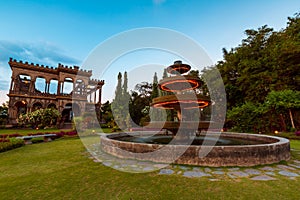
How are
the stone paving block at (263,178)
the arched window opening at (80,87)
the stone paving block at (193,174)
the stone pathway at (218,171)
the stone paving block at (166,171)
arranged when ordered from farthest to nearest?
the arched window opening at (80,87)
the stone paving block at (166,171)
the stone paving block at (193,174)
the stone pathway at (218,171)
the stone paving block at (263,178)

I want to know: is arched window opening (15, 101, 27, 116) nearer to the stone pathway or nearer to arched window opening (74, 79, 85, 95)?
arched window opening (74, 79, 85, 95)

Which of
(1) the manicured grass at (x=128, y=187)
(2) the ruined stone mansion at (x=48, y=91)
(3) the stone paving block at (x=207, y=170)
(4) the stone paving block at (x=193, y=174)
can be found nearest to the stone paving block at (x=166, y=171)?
(1) the manicured grass at (x=128, y=187)

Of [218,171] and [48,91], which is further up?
[48,91]

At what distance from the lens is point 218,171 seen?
376 centimetres

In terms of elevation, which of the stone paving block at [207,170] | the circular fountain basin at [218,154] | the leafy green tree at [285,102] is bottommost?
the stone paving block at [207,170]

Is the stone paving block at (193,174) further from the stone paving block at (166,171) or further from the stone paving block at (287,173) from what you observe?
the stone paving block at (287,173)

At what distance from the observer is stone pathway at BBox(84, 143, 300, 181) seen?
339cm

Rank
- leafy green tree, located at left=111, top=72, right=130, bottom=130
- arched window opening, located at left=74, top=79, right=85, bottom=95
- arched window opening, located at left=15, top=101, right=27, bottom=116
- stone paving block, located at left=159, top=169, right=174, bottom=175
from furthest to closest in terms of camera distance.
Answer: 1. arched window opening, located at left=74, top=79, right=85, bottom=95
2. arched window opening, located at left=15, top=101, right=27, bottom=116
3. leafy green tree, located at left=111, top=72, right=130, bottom=130
4. stone paving block, located at left=159, top=169, right=174, bottom=175

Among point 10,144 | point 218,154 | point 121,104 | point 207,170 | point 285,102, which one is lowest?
point 207,170

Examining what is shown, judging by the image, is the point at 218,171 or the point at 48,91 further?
the point at 48,91

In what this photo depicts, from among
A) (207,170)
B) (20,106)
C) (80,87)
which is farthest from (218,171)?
(20,106)

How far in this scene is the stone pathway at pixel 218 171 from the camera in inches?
133

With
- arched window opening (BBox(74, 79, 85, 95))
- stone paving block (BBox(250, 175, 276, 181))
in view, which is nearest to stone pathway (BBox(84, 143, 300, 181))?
stone paving block (BBox(250, 175, 276, 181))

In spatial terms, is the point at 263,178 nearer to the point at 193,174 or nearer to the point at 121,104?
the point at 193,174
